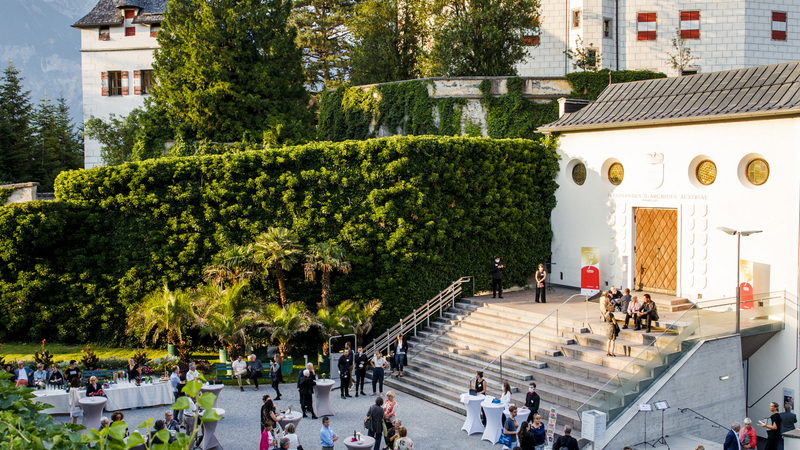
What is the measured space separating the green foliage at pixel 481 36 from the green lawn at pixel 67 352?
16.6 meters

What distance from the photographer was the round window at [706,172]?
20.1 metres

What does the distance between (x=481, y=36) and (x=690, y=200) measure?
12.5 m

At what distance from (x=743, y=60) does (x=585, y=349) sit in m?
24.4

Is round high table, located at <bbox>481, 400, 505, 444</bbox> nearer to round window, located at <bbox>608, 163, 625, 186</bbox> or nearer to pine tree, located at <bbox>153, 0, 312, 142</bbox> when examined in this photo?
round window, located at <bbox>608, 163, 625, 186</bbox>

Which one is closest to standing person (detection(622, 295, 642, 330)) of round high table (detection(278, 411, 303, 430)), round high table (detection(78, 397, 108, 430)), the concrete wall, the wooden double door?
the concrete wall

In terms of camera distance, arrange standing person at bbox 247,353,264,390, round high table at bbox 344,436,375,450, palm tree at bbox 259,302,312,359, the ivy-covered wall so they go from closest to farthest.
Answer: round high table at bbox 344,436,375,450
standing person at bbox 247,353,264,390
palm tree at bbox 259,302,312,359
the ivy-covered wall

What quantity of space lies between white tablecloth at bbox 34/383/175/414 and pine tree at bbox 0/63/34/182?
2539cm

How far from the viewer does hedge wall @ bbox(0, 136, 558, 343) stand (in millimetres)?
21969

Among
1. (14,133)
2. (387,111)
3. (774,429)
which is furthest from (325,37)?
(774,429)

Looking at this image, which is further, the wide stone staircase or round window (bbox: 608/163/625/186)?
round window (bbox: 608/163/625/186)

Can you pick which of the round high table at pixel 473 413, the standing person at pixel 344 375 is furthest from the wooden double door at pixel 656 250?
the standing person at pixel 344 375

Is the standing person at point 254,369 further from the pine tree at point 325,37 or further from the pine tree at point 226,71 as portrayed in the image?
the pine tree at point 325,37

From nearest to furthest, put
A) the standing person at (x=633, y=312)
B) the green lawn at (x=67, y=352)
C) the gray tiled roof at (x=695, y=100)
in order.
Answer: the standing person at (x=633, y=312)
the gray tiled roof at (x=695, y=100)
the green lawn at (x=67, y=352)

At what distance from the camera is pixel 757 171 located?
62.8 ft
